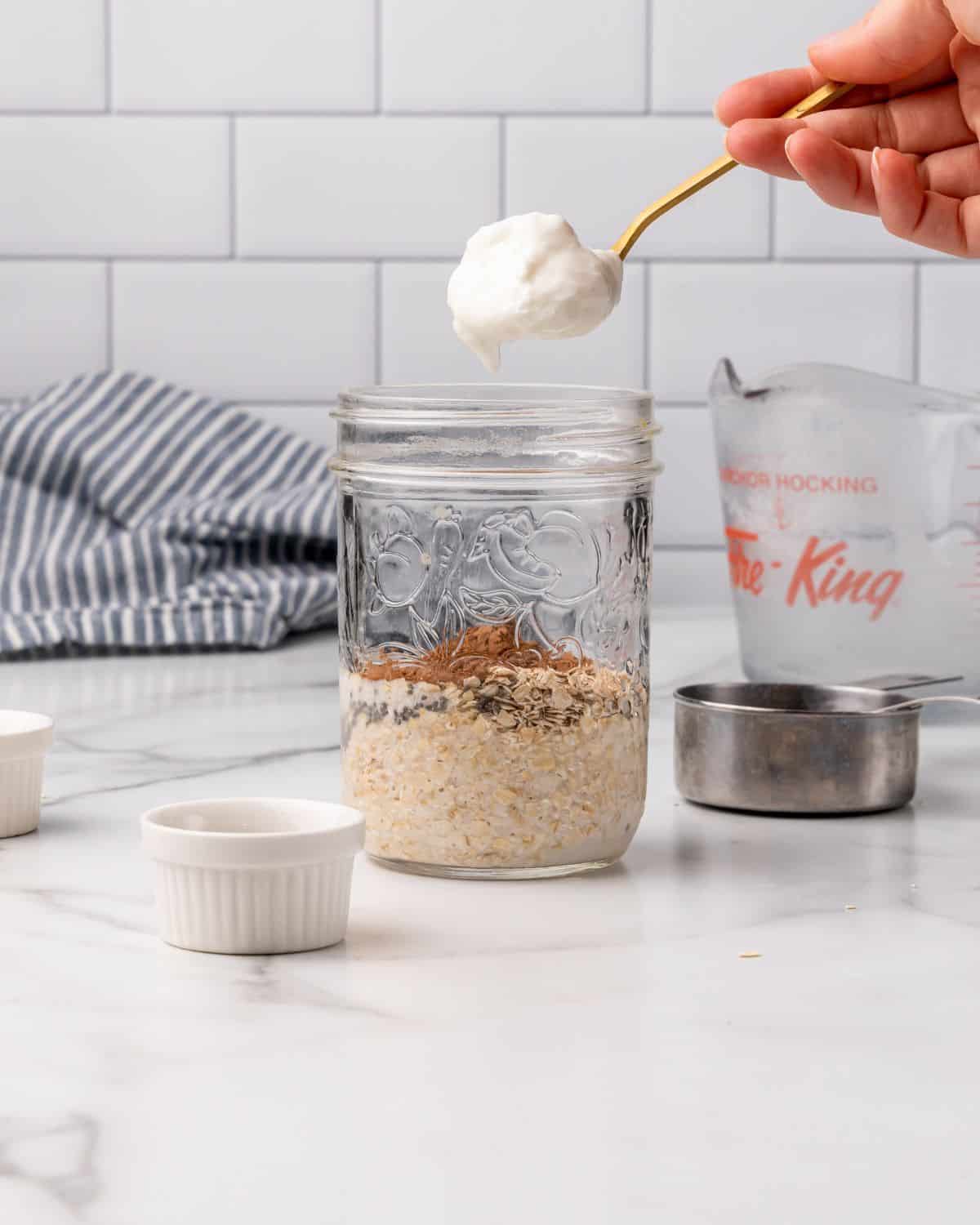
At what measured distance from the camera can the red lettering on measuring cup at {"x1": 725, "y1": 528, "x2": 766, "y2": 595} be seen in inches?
43.6

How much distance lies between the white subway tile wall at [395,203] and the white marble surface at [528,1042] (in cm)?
84

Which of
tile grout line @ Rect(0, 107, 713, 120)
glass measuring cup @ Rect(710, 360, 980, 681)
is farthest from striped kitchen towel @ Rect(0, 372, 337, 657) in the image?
glass measuring cup @ Rect(710, 360, 980, 681)

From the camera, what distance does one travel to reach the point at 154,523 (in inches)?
55.8

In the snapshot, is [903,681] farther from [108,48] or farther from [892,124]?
[108,48]

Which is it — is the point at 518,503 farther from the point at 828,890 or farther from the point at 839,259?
the point at 839,259

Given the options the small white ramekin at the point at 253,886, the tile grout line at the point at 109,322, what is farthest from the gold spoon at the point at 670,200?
the tile grout line at the point at 109,322

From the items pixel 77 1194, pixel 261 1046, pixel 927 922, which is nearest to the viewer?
pixel 77 1194

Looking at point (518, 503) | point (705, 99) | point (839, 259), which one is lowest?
point (518, 503)

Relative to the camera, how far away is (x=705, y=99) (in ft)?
5.17

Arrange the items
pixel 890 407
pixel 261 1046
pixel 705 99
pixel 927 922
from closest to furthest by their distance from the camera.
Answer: pixel 261 1046 < pixel 927 922 < pixel 890 407 < pixel 705 99

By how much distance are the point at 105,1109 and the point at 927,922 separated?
332 millimetres

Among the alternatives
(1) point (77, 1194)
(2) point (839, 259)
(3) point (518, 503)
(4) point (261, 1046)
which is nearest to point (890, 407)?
(3) point (518, 503)

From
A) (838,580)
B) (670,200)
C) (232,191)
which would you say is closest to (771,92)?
(670,200)

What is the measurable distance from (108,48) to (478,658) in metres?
1.06
